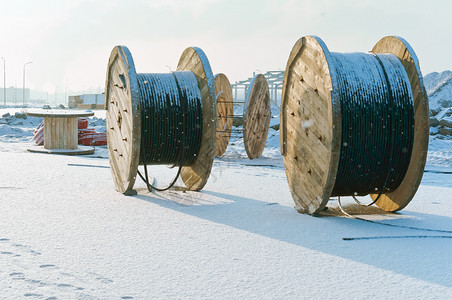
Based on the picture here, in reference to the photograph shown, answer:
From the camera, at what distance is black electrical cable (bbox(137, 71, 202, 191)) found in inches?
269

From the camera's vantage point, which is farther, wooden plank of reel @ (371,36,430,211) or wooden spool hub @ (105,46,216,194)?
wooden spool hub @ (105,46,216,194)

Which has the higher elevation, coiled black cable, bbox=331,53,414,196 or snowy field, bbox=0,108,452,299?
coiled black cable, bbox=331,53,414,196

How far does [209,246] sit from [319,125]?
207 centimetres

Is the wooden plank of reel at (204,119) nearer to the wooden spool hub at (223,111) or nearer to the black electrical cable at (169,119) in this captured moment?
the black electrical cable at (169,119)

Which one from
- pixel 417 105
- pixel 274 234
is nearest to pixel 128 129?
pixel 274 234

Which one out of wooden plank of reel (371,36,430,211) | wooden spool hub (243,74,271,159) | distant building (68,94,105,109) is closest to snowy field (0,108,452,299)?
wooden plank of reel (371,36,430,211)

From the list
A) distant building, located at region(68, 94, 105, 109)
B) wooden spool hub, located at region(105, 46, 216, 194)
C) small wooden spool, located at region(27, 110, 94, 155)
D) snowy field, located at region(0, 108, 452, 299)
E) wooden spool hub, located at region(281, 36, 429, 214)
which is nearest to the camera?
snowy field, located at region(0, 108, 452, 299)

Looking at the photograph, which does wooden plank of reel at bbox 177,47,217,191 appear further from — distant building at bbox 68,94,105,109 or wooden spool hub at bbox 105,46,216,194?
distant building at bbox 68,94,105,109

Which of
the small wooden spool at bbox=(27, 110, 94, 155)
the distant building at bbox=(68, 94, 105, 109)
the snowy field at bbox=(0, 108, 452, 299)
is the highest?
the distant building at bbox=(68, 94, 105, 109)

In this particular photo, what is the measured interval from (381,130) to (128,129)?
10.8ft

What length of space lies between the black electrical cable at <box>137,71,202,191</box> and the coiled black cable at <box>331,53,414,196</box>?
2194 millimetres

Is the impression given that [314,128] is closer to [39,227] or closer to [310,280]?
[310,280]

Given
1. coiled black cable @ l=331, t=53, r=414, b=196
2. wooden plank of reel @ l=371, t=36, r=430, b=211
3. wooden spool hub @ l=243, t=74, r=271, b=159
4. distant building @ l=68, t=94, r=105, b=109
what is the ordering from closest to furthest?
coiled black cable @ l=331, t=53, r=414, b=196 → wooden plank of reel @ l=371, t=36, r=430, b=211 → wooden spool hub @ l=243, t=74, r=271, b=159 → distant building @ l=68, t=94, r=105, b=109

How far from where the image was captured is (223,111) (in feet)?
44.7
